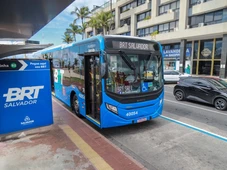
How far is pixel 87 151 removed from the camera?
4.14 m

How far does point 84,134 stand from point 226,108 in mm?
7403

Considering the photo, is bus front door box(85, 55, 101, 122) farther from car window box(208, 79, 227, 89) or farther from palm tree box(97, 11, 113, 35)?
palm tree box(97, 11, 113, 35)

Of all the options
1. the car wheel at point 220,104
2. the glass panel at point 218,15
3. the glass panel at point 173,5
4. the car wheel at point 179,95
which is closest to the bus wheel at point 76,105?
the car wheel at point 179,95

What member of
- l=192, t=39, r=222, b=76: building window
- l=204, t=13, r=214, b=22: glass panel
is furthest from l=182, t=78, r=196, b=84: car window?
l=204, t=13, r=214, b=22: glass panel

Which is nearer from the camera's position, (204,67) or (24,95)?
(24,95)

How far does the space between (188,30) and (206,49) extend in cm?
404

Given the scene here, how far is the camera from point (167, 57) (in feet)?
98.8

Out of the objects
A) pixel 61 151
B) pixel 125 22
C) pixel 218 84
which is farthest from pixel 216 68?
pixel 61 151

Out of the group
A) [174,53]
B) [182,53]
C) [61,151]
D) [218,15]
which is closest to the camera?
[61,151]

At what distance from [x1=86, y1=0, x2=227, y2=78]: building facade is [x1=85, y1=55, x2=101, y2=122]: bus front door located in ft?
68.4

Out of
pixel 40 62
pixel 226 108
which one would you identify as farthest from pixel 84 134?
pixel 226 108

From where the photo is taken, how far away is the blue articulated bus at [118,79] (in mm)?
5223

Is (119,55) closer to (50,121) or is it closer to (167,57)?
(50,121)

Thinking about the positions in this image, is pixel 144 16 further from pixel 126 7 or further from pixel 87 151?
pixel 87 151
